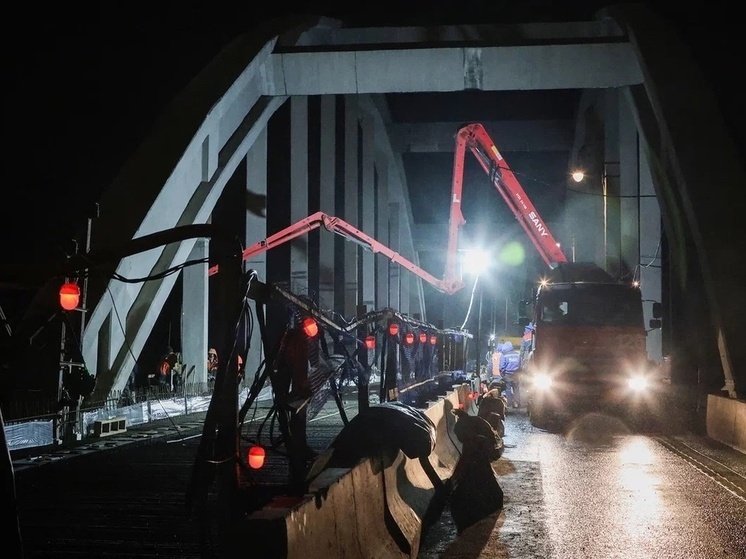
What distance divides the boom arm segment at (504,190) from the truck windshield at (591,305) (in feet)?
32.8

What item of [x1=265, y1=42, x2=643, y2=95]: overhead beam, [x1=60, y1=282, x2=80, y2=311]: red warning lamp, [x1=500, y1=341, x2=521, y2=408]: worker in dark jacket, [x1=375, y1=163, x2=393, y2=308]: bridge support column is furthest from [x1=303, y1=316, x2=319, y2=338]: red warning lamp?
[x1=375, y1=163, x2=393, y2=308]: bridge support column

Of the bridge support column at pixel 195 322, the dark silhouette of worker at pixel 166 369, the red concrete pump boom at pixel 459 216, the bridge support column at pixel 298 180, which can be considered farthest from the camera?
the bridge support column at pixel 298 180

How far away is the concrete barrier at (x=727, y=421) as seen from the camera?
543 inches

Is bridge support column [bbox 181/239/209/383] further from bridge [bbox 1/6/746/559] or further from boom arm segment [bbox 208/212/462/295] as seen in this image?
boom arm segment [bbox 208/212/462/295]

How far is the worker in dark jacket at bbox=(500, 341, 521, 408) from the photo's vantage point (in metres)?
23.8

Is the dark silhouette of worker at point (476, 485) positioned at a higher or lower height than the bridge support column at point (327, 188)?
lower

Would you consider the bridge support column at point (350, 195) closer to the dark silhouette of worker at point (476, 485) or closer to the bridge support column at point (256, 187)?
the bridge support column at point (256, 187)

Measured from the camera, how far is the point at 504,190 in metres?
33.0

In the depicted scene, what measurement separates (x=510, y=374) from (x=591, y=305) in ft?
22.3

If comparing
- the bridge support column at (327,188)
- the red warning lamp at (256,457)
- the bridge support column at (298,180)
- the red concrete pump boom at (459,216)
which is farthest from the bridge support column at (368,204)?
the red warning lamp at (256,457)

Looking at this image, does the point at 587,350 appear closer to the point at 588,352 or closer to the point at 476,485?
the point at 588,352

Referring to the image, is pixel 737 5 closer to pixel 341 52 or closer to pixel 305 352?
pixel 341 52

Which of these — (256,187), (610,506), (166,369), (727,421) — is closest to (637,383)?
(727,421)

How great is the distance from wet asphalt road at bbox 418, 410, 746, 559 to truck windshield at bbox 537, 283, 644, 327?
4.69 m
